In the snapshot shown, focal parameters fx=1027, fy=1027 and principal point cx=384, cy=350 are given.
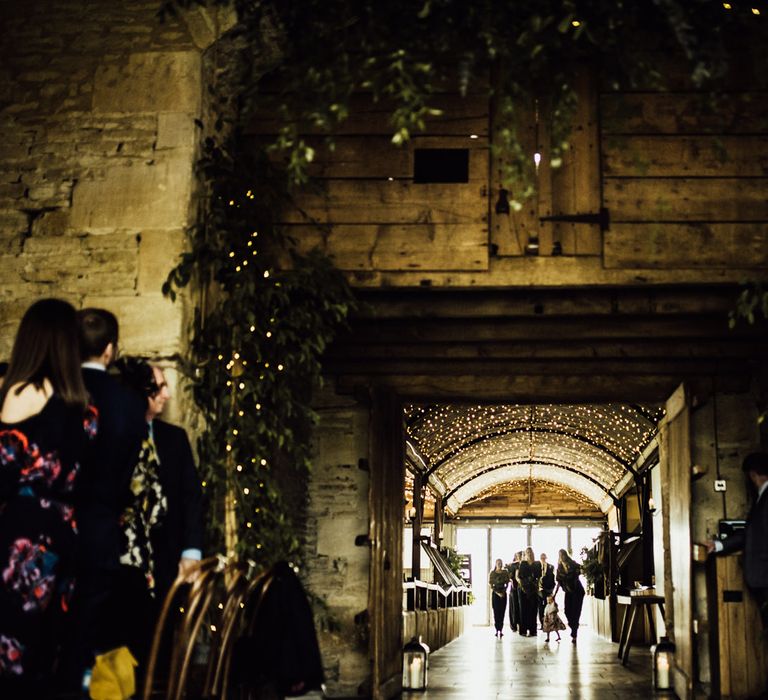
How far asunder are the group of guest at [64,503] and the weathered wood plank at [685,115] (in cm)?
401

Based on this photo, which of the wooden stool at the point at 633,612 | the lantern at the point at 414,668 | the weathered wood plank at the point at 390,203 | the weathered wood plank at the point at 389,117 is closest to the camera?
the weathered wood plank at the point at 390,203

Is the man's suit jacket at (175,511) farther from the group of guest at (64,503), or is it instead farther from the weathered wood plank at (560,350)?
the weathered wood plank at (560,350)

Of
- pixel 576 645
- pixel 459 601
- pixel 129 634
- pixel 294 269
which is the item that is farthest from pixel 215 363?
pixel 459 601

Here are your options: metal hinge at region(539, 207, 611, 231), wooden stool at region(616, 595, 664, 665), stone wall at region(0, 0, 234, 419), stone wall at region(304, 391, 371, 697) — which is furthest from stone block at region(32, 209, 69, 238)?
wooden stool at region(616, 595, 664, 665)

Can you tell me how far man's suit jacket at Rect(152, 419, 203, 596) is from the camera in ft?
12.5

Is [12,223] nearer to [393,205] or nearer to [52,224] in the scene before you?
[52,224]

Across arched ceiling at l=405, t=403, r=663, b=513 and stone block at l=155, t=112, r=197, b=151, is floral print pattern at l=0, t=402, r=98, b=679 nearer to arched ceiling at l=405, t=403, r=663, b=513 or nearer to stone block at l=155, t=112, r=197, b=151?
stone block at l=155, t=112, r=197, b=151

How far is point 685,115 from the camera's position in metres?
6.38

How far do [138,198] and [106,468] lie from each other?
2436 mm

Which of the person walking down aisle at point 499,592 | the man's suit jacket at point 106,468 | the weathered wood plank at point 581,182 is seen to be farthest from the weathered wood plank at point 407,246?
the person walking down aisle at point 499,592

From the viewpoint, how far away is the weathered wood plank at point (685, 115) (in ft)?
20.7

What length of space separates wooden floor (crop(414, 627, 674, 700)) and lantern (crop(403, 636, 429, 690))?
0.11m

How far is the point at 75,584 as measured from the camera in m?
3.20

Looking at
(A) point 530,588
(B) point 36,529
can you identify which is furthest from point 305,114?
(A) point 530,588
